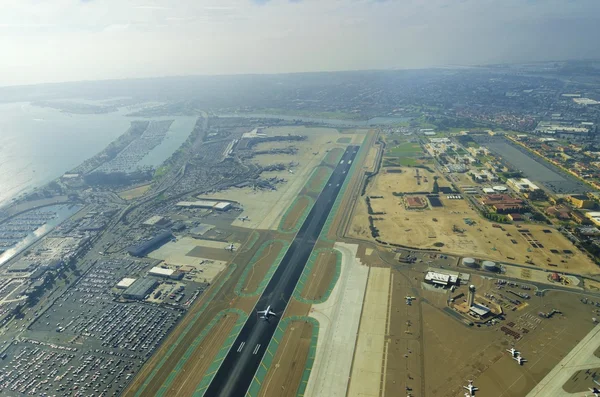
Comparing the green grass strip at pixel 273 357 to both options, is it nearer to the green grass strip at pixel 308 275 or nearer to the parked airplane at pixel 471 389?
the green grass strip at pixel 308 275

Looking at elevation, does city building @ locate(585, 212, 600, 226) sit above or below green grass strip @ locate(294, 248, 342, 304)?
above

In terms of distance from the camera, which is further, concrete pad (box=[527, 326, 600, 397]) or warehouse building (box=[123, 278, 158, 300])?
warehouse building (box=[123, 278, 158, 300])

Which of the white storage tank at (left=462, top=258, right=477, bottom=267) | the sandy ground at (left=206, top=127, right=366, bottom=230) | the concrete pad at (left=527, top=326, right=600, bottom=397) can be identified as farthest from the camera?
the sandy ground at (left=206, top=127, right=366, bottom=230)

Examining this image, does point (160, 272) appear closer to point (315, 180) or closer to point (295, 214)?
point (295, 214)

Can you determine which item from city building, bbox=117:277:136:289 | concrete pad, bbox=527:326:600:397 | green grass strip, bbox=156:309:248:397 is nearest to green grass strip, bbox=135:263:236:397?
green grass strip, bbox=156:309:248:397

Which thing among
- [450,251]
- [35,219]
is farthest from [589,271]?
[35,219]

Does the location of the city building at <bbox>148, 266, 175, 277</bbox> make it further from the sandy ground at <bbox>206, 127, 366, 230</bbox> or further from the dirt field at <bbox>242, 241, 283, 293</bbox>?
the sandy ground at <bbox>206, 127, 366, 230</bbox>

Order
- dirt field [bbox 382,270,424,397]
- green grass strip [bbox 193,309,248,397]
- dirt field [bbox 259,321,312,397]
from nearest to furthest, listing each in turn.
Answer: dirt field [bbox 382,270,424,397], dirt field [bbox 259,321,312,397], green grass strip [bbox 193,309,248,397]

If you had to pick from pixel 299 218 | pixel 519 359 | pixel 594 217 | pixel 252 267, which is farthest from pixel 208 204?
pixel 594 217
